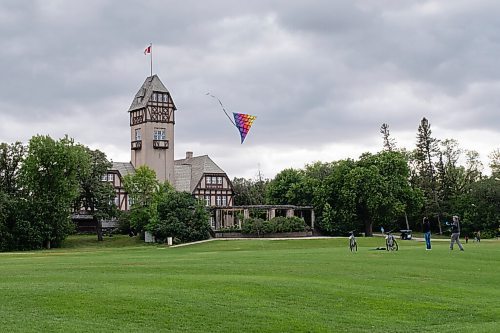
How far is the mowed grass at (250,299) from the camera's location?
47.6 ft

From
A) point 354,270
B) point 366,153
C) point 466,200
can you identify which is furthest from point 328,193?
point 354,270

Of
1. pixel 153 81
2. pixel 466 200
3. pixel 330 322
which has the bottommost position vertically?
pixel 330 322

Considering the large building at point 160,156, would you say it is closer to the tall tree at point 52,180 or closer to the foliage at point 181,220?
the tall tree at point 52,180

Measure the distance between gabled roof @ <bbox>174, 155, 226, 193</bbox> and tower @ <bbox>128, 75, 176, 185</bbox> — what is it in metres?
2.05

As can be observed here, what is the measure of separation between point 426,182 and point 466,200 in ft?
35.3

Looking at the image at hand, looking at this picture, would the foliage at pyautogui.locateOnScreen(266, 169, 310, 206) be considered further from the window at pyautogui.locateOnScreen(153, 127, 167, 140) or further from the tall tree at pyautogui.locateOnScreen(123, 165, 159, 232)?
the tall tree at pyautogui.locateOnScreen(123, 165, 159, 232)

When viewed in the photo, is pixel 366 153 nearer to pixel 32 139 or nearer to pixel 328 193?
pixel 328 193

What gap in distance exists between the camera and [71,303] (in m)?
15.8

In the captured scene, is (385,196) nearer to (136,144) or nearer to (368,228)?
(368,228)

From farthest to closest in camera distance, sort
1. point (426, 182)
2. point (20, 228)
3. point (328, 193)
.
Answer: point (426, 182) → point (328, 193) → point (20, 228)

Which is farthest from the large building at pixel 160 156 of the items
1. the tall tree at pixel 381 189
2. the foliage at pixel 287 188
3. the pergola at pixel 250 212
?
the tall tree at pixel 381 189

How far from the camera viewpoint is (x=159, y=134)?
103188 millimetres

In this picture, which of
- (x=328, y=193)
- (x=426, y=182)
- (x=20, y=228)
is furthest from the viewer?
(x=426, y=182)

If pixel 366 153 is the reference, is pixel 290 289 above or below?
below
